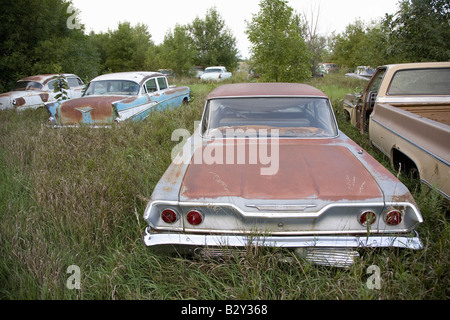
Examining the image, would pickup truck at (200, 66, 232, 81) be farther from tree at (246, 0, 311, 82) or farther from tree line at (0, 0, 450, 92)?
tree at (246, 0, 311, 82)

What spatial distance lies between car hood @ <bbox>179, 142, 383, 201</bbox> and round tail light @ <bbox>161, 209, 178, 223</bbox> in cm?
13

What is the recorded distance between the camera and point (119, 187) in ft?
11.1

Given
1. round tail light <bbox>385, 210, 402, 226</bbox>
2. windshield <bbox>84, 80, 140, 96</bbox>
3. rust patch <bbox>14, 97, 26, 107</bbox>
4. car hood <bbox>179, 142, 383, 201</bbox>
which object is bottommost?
round tail light <bbox>385, 210, 402, 226</bbox>

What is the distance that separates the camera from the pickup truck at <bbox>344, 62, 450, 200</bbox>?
2633 mm

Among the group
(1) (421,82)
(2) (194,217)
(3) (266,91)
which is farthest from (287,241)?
(1) (421,82)

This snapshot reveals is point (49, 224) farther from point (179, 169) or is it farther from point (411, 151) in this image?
point (411, 151)

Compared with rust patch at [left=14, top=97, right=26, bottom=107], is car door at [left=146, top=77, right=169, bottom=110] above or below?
above

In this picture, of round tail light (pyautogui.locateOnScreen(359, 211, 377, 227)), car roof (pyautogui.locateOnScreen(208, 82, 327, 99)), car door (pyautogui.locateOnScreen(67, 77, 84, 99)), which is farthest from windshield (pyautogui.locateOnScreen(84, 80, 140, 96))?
round tail light (pyautogui.locateOnScreen(359, 211, 377, 227))

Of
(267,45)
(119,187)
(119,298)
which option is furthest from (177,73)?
(119,298)

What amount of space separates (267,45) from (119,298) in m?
8.05

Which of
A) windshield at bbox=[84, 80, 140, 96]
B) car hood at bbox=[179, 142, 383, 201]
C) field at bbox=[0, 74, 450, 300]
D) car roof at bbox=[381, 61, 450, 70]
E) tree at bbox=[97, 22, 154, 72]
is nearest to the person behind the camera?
field at bbox=[0, 74, 450, 300]

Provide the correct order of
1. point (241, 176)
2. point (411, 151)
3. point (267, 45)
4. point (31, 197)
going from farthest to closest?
point (267, 45), point (31, 197), point (411, 151), point (241, 176)

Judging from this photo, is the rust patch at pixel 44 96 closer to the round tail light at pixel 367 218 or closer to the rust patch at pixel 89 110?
the rust patch at pixel 89 110

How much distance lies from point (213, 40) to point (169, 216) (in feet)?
106
